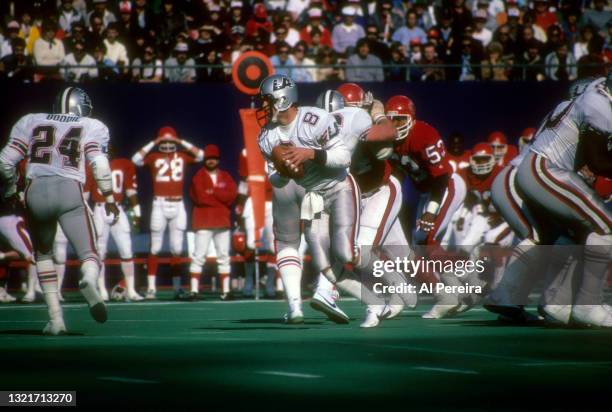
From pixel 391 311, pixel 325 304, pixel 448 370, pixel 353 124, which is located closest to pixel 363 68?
pixel 391 311

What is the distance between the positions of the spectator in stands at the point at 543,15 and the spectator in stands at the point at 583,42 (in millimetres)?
1022

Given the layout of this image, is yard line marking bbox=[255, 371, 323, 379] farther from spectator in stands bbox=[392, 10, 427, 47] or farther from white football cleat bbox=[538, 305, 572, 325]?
spectator in stands bbox=[392, 10, 427, 47]

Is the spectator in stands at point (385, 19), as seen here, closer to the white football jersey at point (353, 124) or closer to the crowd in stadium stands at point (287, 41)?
the crowd in stadium stands at point (287, 41)

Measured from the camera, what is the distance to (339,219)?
33.9 feet

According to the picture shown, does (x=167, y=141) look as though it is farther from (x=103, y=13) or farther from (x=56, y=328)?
(x=56, y=328)

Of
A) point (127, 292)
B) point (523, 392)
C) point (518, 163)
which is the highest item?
point (518, 163)

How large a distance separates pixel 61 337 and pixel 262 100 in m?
2.61

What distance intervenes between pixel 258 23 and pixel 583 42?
551cm

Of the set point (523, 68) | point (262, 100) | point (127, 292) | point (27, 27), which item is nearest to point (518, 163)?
point (262, 100)

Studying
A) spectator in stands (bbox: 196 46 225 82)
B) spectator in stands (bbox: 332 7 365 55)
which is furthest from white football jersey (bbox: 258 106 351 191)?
spectator in stands (bbox: 332 7 365 55)

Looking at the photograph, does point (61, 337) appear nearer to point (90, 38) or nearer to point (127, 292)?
point (127, 292)

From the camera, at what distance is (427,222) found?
1152cm

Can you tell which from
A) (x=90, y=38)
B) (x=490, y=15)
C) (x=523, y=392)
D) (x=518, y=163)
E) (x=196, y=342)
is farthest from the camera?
(x=490, y=15)

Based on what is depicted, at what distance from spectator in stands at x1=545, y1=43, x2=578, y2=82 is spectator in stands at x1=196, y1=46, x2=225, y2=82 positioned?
5391 mm
